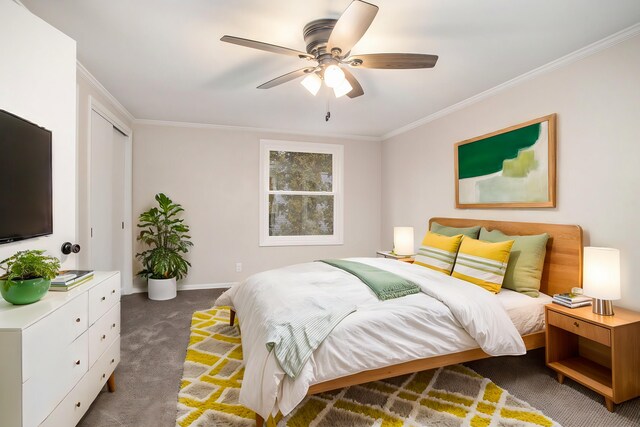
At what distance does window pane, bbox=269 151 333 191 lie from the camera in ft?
16.0

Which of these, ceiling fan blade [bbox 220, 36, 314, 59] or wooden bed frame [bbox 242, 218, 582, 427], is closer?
ceiling fan blade [bbox 220, 36, 314, 59]

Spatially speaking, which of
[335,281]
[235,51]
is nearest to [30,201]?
[235,51]

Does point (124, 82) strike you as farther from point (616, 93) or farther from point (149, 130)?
point (616, 93)

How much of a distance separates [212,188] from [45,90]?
273 cm

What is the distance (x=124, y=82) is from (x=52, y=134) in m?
1.36

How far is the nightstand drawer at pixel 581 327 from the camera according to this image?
6.19ft

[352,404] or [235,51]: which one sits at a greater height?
[235,51]

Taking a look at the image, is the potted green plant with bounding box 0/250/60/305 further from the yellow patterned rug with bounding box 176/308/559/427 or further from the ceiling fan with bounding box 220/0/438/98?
the ceiling fan with bounding box 220/0/438/98

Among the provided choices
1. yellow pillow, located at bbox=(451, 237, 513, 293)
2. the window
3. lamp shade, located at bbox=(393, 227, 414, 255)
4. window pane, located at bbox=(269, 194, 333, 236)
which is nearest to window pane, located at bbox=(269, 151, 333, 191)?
the window

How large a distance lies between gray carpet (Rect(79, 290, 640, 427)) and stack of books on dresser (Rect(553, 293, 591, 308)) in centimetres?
54

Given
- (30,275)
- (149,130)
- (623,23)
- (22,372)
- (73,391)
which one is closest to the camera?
(22,372)

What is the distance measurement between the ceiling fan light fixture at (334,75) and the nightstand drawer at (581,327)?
2186 millimetres

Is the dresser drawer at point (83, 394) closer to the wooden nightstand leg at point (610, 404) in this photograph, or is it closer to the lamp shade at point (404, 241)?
the wooden nightstand leg at point (610, 404)

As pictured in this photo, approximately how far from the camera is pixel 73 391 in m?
1.51
